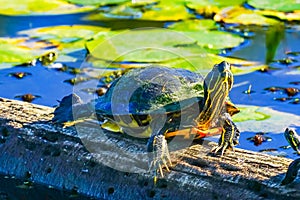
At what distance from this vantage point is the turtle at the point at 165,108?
3.35m

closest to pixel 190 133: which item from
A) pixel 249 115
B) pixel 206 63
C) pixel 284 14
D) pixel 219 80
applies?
pixel 219 80

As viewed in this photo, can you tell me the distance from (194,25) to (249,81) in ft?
4.14

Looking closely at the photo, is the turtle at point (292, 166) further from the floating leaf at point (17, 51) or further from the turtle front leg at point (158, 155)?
the floating leaf at point (17, 51)

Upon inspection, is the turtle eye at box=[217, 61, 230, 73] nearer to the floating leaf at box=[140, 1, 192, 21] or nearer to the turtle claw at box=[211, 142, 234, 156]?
the turtle claw at box=[211, 142, 234, 156]

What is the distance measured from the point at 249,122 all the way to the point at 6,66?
1928 mm

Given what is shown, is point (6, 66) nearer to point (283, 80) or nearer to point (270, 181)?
point (283, 80)

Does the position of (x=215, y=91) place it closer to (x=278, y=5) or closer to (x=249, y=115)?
(x=249, y=115)

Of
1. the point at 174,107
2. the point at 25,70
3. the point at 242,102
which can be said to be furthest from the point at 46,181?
the point at 25,70

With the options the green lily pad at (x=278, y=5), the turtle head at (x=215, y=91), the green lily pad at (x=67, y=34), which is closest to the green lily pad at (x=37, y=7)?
the green lily pad at (x=67, y=34)

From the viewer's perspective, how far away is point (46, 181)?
352cm

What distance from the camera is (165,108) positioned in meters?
3.42

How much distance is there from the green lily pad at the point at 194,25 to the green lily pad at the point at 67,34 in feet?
2.02

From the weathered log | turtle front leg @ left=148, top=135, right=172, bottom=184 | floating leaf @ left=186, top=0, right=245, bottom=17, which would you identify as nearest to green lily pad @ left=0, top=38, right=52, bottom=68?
the weathered log

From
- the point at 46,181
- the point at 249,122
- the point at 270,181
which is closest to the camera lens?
the point at 270,181
